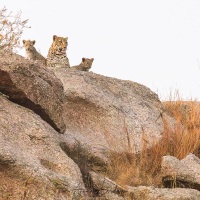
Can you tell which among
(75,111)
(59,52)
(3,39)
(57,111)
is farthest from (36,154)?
(59,52)

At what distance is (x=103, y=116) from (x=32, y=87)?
2.14 metres

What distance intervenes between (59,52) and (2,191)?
6759 millimetres

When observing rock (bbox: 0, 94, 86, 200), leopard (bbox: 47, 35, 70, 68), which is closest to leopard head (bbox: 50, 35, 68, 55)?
leopard (bbox: 47, 35, 70, 68)

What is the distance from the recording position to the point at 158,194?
5594 mm

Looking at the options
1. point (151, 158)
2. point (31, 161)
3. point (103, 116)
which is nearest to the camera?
point (31, 161)

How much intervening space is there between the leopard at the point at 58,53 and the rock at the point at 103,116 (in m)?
1.64

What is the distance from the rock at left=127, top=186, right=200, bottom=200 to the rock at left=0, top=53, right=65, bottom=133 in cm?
126

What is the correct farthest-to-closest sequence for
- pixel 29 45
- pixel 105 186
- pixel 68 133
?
pixel 29 45 → pixel 68 133 → pixel 105 186

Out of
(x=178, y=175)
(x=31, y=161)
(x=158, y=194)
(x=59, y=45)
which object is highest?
(x=59, y=45)

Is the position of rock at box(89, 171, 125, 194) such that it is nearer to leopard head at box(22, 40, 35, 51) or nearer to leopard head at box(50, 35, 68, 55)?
leopard head at box(50, 35, 68, 55)

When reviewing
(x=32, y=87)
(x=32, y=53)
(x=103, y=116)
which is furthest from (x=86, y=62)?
(x=32, y=87)

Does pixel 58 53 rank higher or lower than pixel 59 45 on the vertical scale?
lower

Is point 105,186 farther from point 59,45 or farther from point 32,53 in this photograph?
point 32,53

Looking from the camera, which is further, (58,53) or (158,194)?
(58,53)
